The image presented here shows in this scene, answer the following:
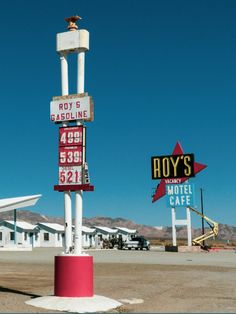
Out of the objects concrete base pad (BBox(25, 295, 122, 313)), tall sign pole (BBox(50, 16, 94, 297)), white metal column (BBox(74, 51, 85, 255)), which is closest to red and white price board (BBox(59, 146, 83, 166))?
tall sign pole (BBox(50, 16, 94, 297))

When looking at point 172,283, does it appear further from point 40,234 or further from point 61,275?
point 40,234

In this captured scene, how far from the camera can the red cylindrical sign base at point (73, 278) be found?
10922mm

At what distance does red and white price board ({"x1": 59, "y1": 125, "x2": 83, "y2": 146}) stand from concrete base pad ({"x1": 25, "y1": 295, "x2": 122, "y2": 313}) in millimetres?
3611

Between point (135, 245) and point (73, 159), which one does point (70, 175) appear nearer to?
point (73, 159)

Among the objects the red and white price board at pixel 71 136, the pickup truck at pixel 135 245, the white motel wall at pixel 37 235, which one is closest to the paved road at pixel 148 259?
the red and white price board at pixel 71 136

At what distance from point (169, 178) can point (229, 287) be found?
35.5 metres

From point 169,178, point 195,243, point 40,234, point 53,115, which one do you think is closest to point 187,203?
point 169,178

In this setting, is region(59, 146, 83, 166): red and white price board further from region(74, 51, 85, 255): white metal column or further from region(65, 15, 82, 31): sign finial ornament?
region(65, 15, 82, 31): sign finial ornament

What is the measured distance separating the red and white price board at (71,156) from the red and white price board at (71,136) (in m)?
0.12

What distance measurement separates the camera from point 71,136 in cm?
1216

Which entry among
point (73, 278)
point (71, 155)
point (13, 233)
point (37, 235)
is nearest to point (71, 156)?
point (71, 155)

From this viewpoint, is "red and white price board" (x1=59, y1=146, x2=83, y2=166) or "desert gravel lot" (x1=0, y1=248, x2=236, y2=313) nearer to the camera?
"desert gravel lot" (x1=0, y1=248, x2=236, y2=313)

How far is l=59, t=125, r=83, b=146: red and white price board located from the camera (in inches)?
476

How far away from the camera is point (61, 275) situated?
11.0m
